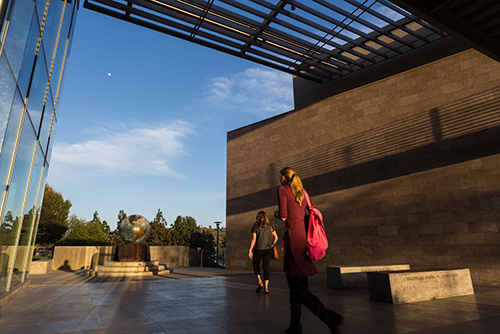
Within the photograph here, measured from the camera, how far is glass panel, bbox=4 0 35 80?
4.66 m

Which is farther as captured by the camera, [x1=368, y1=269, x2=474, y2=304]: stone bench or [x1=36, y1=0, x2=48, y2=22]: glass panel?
[x1=36, y1=0, x2=48, y2=22]: glass panel

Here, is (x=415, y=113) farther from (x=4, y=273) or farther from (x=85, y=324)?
(x=4, y=273)

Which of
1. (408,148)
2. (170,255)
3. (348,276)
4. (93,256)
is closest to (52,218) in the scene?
(93,256)

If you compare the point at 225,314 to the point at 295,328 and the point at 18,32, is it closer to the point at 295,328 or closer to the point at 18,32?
the point at 295,328

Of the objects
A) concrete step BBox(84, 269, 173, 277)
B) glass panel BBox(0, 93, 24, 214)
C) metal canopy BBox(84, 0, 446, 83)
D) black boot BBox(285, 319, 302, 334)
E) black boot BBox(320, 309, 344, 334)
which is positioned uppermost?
metal canopy BBox(84, 0, 446, 83)

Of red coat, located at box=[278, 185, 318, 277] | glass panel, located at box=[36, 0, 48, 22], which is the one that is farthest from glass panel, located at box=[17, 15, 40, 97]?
red coat, located at box=[278, 185, 318, 277]

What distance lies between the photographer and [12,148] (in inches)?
220

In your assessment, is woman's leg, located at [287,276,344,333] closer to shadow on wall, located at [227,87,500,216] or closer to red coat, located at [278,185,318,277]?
red coat, located at [278,185,318,277]

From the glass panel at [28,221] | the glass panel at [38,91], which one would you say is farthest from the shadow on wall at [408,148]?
the glass panel at [38,91]

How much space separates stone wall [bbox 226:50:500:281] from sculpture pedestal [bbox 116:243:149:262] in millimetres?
6915

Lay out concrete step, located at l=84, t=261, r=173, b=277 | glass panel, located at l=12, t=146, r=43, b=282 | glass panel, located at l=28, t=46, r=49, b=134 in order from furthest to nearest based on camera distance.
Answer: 1. concrete step, located at l=84, t=261, r=173, b=277
2. glass panel, located at l=12, t=146, r=43, b=282
3. glass panel, located at l=28, t=46, r=49, b=134

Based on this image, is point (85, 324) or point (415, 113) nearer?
point (85, 324)

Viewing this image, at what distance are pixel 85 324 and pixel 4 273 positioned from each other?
3.88 m

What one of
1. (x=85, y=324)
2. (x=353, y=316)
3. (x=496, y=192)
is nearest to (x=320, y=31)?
(x=496, y=192)
